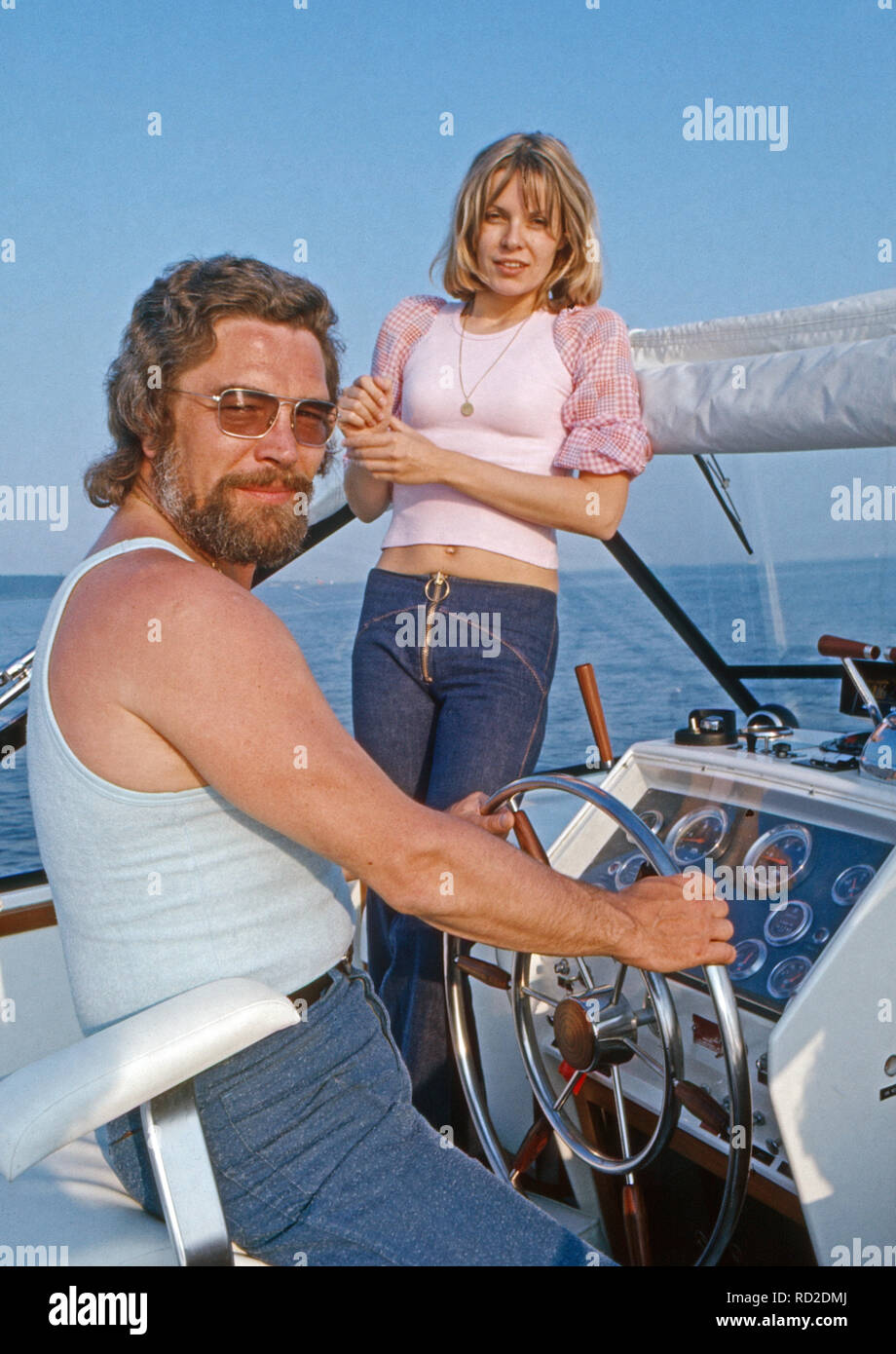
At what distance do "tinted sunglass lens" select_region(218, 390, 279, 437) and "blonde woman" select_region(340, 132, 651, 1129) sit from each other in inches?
21.8

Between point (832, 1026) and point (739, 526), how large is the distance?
1.81 meters

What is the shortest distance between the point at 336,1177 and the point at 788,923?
777 mm

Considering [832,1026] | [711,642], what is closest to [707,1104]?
[832,1026]

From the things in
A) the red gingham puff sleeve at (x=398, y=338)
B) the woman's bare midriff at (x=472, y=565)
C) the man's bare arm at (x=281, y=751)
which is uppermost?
the red gingham puff sleeve at (x=398, y=338)

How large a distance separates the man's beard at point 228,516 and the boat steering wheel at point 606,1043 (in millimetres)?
462

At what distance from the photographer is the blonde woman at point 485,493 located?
76.8 inches

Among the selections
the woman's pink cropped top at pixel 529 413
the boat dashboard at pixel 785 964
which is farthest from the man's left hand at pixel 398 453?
the boat dashboard at pixel 785 964

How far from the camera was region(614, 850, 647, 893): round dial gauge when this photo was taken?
1.94 meters

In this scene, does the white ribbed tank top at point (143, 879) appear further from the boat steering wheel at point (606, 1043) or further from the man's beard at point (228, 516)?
the boat steering wheel at point (606, 1043)

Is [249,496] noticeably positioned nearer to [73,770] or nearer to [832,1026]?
[73,770]

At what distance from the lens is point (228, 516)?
1.38m

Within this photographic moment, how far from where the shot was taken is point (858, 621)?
274 centimetres

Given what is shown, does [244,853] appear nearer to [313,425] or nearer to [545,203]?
[313,425]

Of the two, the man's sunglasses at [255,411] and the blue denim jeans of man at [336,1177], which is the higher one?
the man's sunglasses at [255,411]
